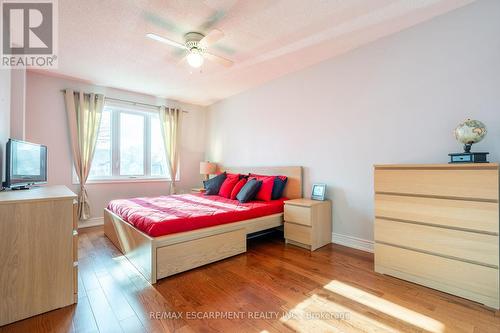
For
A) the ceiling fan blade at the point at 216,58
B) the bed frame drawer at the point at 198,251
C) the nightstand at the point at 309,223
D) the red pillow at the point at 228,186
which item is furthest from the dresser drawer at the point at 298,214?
the ceiling fan blade at the point at 216,58

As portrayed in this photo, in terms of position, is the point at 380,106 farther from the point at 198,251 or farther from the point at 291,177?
the point at 198,251

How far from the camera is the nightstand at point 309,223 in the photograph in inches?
108

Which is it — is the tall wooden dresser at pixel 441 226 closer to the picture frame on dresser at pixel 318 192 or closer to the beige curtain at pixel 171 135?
the picture frame on dresser at pixel 318 192

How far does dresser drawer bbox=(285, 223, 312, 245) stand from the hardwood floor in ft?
1.24

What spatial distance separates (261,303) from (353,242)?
1.65 m

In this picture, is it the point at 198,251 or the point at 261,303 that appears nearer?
the point at 261,303

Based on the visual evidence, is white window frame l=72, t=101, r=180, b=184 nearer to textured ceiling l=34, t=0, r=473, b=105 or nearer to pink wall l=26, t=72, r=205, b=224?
pink wall l=26, t=72, r=205, b=224

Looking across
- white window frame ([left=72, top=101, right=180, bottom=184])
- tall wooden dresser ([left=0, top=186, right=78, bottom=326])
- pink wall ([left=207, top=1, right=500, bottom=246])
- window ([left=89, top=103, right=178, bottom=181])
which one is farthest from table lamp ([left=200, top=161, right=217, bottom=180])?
tall wooden dresser ([left=0, top=186, right=78, bottom=326])

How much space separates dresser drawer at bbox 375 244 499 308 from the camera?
1.65m

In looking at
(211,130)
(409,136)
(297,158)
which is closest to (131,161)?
(211,130)

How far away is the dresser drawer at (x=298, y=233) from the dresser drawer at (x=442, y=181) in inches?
37.8

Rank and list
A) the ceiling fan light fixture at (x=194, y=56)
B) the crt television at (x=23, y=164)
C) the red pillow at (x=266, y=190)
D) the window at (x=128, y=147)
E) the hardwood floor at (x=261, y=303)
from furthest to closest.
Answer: the window at (x=128, y=147)
the red pillow at (x=266, y=190)
the ceiling fan light fixture at (x=194, y=56)
the crt television at (x=23, y=164)
the hardwood floor at (x=261, y=303)
